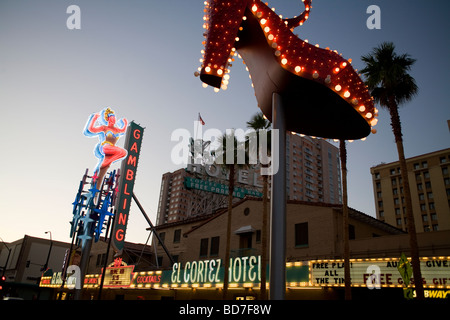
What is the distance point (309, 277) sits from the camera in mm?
18703

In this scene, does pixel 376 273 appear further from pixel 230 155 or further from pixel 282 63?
pixel 282 63

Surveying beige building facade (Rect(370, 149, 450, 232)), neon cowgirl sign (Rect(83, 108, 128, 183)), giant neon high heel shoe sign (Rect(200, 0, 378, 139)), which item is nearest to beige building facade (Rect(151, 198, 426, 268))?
neon cowgirl sign (Rect(83, 108, 128, 183))

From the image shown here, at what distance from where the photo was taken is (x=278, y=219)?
5.30 m

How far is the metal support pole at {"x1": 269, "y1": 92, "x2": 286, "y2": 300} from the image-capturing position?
4938 millimetres

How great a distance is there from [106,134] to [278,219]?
20.4 metres

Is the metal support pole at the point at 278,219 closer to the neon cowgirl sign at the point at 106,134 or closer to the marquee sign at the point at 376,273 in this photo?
the marquee sign at the point at 376,273

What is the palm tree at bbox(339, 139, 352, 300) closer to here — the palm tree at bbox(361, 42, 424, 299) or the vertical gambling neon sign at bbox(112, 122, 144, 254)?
the palm tree at bbox(361, 42, 424, 299)

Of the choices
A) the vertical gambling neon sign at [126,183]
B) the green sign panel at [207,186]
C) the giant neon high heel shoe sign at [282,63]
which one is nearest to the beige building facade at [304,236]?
the vertical gambling neon sign at [126,183]

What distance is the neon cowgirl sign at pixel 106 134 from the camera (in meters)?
22.4

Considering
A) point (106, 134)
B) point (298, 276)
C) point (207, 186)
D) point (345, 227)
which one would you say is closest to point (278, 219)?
point (345, 227)

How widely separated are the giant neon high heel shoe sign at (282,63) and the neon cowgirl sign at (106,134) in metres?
18.2

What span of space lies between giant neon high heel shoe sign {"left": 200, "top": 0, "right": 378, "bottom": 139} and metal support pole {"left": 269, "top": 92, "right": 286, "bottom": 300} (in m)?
0.35

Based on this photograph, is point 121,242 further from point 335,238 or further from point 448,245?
point 448,245

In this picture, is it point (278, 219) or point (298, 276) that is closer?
point (278, 219)
